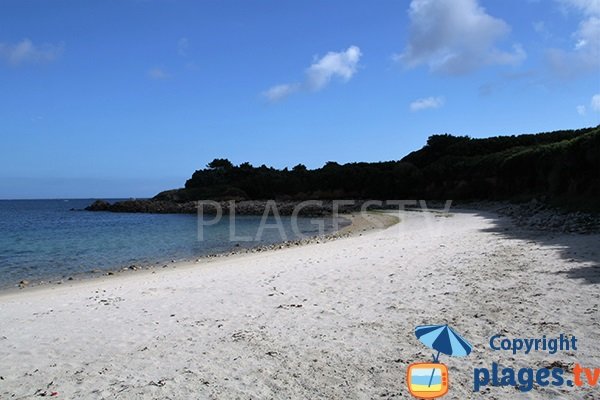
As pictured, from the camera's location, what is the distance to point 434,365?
437 centimetres

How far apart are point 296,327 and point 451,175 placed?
4520 cm

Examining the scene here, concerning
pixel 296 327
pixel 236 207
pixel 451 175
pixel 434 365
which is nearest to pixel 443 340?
pixel 434 365

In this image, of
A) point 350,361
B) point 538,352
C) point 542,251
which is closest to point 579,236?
point 542,251

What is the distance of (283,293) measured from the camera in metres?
7.85

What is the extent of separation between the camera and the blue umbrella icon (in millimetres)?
4565

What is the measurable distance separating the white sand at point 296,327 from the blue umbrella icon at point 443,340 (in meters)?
0.10

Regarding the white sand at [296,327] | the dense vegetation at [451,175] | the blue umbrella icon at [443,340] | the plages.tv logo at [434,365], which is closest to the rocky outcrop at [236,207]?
the dense vegetation at [451,175]

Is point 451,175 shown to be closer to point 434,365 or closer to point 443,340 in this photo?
point 443,340

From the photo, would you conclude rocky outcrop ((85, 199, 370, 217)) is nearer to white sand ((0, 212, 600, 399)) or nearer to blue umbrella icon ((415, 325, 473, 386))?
white sand ((0, 212, 600, 399))

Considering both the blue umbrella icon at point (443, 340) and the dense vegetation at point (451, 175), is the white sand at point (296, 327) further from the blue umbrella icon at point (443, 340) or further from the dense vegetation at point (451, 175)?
the dense vegetation at point (451, 175)

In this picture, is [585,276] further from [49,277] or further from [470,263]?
[49,277]

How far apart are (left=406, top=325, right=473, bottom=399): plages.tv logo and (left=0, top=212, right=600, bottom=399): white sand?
0.29ft

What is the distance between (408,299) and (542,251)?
5127 millimetres

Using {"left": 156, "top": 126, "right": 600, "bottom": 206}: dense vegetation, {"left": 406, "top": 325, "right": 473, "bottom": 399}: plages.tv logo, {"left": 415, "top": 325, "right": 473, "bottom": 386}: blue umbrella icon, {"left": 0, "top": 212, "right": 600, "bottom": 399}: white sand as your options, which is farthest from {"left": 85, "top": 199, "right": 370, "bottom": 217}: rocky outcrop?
{"left": 406, "top": 325, "right": 473, "bottom": 399}: plages.tv logo
